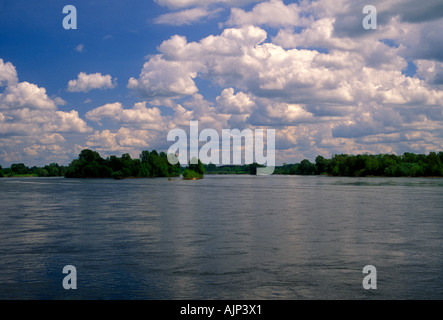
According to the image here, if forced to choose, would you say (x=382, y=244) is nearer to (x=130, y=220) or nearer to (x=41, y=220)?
(x=130, y=220)

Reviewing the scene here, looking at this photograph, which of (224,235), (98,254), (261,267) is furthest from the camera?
(224,235)

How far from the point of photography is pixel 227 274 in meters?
17.5

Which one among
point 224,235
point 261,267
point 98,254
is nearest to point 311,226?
point 224,235

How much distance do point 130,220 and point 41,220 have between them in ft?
25.1

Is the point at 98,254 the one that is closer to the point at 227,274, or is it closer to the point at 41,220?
the point at 227,274

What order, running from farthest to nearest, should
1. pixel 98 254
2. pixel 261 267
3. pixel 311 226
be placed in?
pixel 311 226
pixel 98 254
pixel 261 267

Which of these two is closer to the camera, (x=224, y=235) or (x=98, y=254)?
(x=98, y=254)

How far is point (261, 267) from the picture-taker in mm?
18688
